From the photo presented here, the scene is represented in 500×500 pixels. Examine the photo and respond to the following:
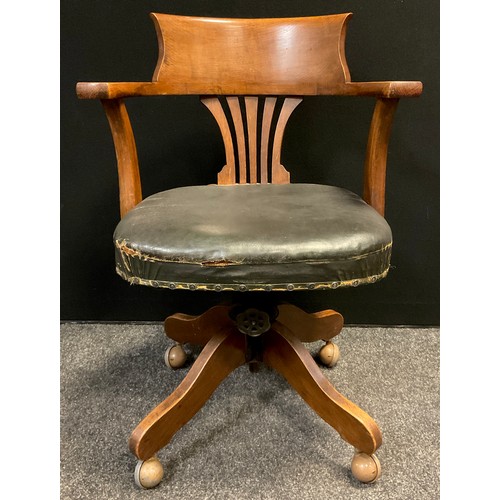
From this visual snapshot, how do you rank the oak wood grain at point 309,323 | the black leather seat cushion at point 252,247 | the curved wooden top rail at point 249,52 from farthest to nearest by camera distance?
1. the oak wood grain at point 309,323
2. the curved wooden top rail at point 249,52
3. the black leather seat cushion at point 252,247

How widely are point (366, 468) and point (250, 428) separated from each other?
0.29m

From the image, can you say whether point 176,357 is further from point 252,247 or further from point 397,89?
point 397,89

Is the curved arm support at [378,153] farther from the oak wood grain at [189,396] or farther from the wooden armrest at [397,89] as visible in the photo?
the oak wood grain at [189,396]

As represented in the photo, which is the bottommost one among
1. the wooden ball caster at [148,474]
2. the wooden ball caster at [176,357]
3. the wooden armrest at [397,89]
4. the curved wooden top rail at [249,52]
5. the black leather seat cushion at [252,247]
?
the wooden ball caster at [148,474]

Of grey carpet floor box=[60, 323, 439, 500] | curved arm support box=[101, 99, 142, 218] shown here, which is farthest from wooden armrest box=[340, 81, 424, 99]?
grey carpet floor box=[60, 323, 439, 500]

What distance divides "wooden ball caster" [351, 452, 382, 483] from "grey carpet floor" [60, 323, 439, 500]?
0.07 feet

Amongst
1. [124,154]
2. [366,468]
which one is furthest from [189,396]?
[124,154]

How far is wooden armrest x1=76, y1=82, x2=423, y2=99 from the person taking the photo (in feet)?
3.32

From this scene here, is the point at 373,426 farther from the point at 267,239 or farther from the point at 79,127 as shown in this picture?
the point at 79,127

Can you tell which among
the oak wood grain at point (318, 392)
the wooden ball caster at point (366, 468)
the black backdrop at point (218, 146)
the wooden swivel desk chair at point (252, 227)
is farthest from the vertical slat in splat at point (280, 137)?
the wooden ball caster at point (366, 468)

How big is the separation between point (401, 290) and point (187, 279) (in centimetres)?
103

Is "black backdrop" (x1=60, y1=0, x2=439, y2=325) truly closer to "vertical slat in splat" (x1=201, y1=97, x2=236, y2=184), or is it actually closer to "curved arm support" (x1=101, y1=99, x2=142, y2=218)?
"vertical slat in splat" (x1=201, y1=97, x2=236, y2=184)

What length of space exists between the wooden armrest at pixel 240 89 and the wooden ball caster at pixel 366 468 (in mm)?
664

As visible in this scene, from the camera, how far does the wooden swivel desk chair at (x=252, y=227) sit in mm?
902
